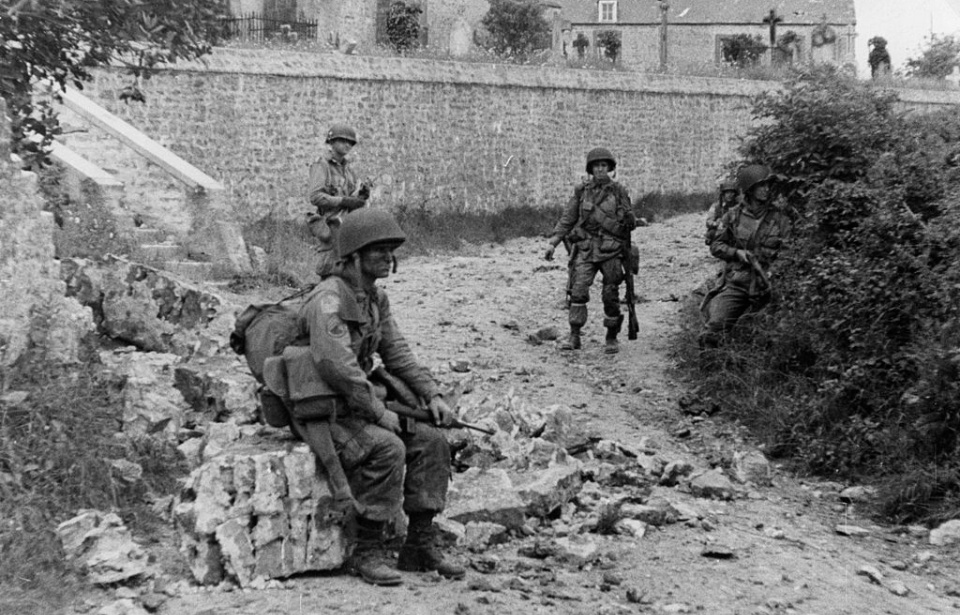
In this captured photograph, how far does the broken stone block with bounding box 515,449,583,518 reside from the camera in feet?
23.9

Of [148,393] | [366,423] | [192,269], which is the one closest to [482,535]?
[366,423]

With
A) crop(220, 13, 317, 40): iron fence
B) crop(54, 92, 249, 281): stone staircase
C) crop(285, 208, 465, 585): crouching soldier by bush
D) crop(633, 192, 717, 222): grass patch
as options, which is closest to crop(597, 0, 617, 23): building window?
crop(220, 13, 317, 40): iron fence

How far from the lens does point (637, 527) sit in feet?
24.0

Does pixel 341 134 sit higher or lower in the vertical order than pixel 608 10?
lower

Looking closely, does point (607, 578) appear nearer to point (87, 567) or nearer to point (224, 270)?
point (87, 567)

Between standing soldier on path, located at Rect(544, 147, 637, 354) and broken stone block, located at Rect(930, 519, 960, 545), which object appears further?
standing soldier on path, located at Rect(544, 147, 637, 354)

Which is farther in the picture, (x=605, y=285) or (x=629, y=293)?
(x=629, y=293)

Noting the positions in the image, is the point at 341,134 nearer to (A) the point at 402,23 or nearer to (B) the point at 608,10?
(A) the point at 402,23

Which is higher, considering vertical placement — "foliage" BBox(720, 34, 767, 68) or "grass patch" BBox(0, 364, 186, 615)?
"foliage" BBox(720, 34, 767, 68)

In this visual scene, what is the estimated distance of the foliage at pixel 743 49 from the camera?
47062 mm

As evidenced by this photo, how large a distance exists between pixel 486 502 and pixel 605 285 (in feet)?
17.9

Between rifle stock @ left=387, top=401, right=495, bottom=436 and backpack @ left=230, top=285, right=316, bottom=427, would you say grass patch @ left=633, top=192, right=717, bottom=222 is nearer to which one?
rifle stock @ left=387, top=401, right=495, bottom=436

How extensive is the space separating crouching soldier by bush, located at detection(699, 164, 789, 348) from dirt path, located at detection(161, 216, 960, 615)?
77cm

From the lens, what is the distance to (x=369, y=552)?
6.25 m
